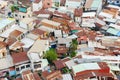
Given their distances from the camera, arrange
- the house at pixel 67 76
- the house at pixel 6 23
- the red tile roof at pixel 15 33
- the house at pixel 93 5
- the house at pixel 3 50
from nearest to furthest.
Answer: the house at pixel 67 76, the house at pixel 3 50, the red tile roof at pixel 15 33, the house at pixel 6 23, the house at pixel 93 5

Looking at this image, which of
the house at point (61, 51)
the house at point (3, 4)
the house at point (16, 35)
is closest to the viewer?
the house at point (61, 51)

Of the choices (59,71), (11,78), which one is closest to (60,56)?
(59,71)

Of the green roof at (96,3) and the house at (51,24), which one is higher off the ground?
the green roof at (96,3)

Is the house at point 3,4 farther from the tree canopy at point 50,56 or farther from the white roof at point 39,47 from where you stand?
the tree canopy at point 50,56

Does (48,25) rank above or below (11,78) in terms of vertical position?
above

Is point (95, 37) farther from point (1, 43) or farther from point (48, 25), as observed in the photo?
point (1, 43)

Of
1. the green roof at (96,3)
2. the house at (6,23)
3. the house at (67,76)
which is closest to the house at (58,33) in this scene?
the house at (6,23)


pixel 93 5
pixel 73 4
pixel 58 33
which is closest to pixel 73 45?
pixel 58 33

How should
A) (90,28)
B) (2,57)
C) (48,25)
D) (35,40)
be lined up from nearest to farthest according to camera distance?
(2,57), (35,40), (48,25), (90,28)
